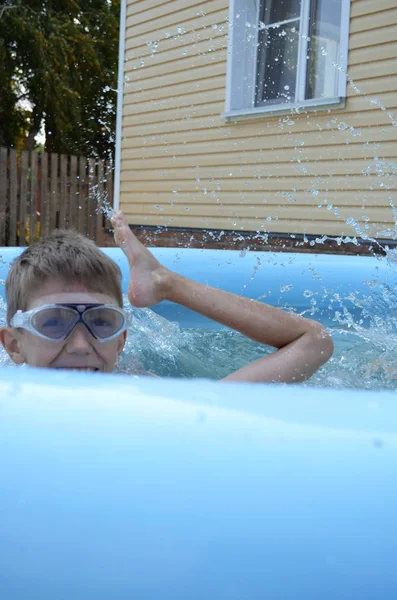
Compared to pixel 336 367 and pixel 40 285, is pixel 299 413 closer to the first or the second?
pixel 40 285

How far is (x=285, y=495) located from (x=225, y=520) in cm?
7

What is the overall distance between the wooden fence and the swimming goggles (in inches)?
386

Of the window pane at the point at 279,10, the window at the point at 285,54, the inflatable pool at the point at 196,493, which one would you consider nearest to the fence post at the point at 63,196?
the window at the point at 285,54

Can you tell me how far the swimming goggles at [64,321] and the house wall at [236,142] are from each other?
16.7ft

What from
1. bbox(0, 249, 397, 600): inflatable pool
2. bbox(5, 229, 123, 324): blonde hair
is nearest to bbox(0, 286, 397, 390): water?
bbox(5, 229, 123, 324): blonde hair

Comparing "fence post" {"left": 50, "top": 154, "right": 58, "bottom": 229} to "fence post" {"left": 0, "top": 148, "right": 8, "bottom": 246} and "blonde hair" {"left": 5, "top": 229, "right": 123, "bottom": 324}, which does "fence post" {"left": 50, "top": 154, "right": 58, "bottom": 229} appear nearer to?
"fence post" {"left": 0, "top": 148, "right": 8, "bottom": 246}

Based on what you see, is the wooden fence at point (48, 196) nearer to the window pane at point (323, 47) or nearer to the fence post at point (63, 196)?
the fence post at point (63, 196)

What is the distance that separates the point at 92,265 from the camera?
2.37m

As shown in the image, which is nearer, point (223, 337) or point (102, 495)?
point (102, 495)

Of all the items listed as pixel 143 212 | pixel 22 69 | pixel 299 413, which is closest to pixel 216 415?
pixel 299 413

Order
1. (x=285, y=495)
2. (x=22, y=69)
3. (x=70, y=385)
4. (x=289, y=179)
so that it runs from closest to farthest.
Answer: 1. (x=285, y=495)
2. (x=70, y=385)
3. (x=289, y=179)
4. (x=22, y=69)

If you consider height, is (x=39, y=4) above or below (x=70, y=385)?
above

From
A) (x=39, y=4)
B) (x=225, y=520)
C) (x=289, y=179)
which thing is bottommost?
(x=225, y=520)

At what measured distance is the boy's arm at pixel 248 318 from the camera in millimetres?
2504
